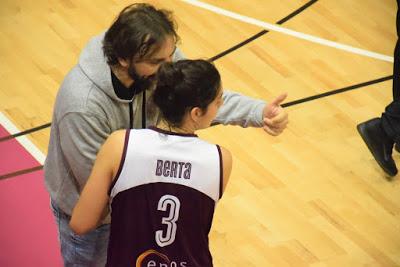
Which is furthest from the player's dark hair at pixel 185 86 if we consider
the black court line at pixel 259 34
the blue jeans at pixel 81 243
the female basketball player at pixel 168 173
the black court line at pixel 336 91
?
the black court line at pixel 259 34

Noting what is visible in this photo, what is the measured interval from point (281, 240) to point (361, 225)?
445 millimetres

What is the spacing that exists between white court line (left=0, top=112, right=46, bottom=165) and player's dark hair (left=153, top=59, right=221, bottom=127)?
7.08ft

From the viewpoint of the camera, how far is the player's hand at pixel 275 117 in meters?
2.68

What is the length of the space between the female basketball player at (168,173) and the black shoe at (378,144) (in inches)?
91.6

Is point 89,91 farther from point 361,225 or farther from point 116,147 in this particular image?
point 361,225

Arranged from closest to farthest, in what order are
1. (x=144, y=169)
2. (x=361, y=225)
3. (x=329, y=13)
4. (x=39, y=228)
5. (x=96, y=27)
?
(x=144, y=169) < (x=39, y=228) < (x=361, y=225) < (x=96, y=27) < (x=329, y=13)

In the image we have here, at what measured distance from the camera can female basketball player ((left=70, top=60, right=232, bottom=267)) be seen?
226cm

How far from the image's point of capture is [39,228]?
3.97 meters

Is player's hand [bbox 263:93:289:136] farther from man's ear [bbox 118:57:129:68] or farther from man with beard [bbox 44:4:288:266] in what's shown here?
man's ear [bbox 118:57:129:68]

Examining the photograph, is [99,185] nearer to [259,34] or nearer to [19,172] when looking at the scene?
[19,172]

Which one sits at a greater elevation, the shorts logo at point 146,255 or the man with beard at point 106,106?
the man with beard at point 106,106

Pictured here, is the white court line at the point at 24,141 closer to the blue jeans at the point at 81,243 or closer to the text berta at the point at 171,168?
the blue jeans at the point at 81,243

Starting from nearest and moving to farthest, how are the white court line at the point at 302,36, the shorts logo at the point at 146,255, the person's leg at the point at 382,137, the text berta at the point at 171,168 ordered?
the text berta at the point at 171,168 → the shorts logo at the point at 146,255 → the person's leg at the point at 382,137 → the white court line at the point at 302,36

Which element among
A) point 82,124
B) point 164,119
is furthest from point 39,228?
point 164,119
